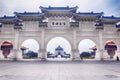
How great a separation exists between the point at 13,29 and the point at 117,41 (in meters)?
18.8

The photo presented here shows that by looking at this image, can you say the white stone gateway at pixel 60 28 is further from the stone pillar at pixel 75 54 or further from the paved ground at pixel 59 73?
the paved ground at pixel 59 73

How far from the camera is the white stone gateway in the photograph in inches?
1287

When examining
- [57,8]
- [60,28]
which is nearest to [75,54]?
[60,28]

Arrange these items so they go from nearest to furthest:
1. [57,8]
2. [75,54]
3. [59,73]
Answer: [59,73] → [75,54] → [57,8]

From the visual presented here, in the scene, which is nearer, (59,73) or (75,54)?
(59,73)

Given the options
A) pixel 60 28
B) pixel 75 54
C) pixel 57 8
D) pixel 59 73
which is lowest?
pixel 59 73

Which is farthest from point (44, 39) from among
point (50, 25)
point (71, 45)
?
point (71, 45)

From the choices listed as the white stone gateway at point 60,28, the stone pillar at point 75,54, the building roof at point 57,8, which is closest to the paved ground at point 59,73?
the stone pillar at point 75,54

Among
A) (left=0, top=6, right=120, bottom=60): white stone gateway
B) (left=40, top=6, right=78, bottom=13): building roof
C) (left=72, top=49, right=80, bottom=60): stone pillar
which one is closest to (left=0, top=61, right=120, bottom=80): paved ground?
(left=72, top=49, right=80, bottom=60): stone pillar

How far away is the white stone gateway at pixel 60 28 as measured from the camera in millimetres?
32688

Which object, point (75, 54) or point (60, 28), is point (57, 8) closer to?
point (60, 28)

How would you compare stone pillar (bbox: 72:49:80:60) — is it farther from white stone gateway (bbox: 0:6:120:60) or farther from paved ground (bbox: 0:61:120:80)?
paved ground (bbox: 0:61:120:80)

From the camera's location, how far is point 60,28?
32812 mm

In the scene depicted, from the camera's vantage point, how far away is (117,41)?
33.6 m
